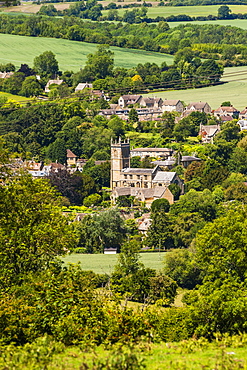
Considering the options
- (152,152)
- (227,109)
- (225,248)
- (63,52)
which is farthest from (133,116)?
(225,248)

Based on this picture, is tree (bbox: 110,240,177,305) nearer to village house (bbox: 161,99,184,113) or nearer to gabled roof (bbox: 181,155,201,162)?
gabled roof (bbox: 181,155,201,162)

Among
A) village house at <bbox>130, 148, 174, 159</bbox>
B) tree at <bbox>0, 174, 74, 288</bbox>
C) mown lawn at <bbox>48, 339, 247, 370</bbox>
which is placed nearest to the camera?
mown lawn at <bbox>48, 339, 247, 370</bbox>

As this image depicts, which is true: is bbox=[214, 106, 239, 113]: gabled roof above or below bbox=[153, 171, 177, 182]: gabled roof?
above

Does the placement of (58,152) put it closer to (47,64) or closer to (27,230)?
(47,64)

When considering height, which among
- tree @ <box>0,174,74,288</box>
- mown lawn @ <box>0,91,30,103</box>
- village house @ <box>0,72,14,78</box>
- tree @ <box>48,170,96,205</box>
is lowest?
tree @ <box>48,170,96,205</box>

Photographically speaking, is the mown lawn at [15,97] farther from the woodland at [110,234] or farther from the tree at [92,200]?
the tree at [92,200]

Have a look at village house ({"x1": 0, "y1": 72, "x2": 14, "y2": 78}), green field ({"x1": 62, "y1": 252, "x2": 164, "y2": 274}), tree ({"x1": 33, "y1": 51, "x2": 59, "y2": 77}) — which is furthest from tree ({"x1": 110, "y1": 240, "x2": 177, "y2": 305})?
tree ({"x1": 33, "y1": 51, "x2": 59, "y2": 77})
